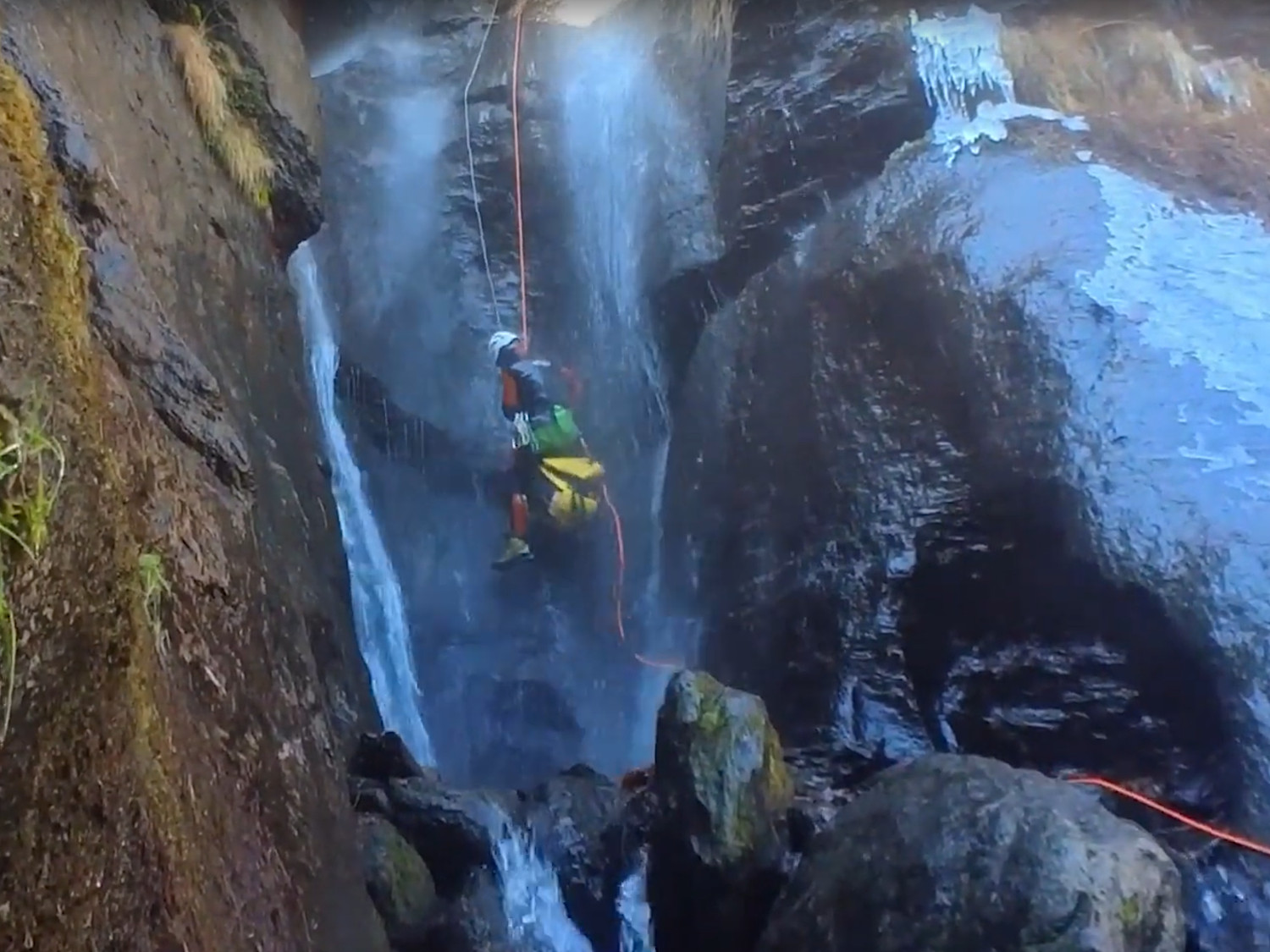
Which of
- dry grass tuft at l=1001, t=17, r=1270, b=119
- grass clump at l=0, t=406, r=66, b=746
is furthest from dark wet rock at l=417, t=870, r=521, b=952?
dry grass tuft at l=1001, t=17, r=1270, b=119

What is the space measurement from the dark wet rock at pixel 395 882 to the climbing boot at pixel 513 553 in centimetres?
252

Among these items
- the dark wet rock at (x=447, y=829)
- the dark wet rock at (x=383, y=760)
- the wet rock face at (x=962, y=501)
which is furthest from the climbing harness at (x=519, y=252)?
the dark wet rock at (x=447, y=829)

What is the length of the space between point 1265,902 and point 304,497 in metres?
3.99

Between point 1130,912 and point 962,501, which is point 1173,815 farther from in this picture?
point 962,501

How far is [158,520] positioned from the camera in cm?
263

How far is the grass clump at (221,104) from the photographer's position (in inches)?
192

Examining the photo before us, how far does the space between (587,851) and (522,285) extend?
4178 millimetres

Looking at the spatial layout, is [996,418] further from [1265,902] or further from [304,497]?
[304,497]

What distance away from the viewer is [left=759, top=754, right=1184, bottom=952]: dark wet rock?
10.8 ft

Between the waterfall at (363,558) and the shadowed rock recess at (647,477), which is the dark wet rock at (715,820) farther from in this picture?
the waterfall at (363,558)

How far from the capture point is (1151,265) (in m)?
5.67

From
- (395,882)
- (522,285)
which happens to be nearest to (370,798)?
(395,882)

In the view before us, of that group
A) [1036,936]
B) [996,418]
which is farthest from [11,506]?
[996,418]

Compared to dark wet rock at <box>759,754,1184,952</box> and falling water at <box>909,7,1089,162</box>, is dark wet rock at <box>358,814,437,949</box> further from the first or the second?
falling water at <box>909,7,1089,162</box>
